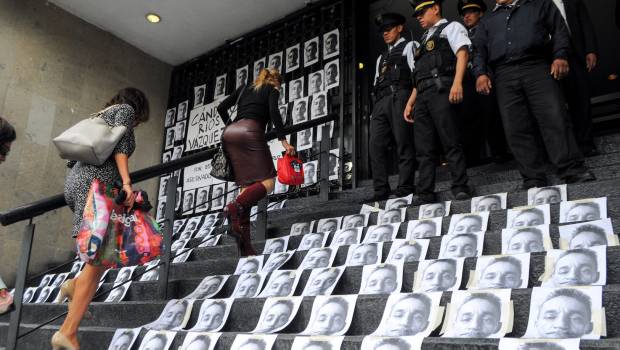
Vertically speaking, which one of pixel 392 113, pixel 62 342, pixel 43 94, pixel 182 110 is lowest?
pixel 62 342

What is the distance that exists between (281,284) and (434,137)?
65.9 inches

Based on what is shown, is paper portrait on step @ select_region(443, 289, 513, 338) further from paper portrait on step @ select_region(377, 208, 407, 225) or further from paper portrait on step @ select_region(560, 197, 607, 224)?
paper portrait on step @ select_region(377, 208, 407, 225)

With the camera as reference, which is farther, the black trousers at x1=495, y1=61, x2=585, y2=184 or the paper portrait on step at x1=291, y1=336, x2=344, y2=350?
the black trousers at x1=495, y1=61, x2=585, y2=184

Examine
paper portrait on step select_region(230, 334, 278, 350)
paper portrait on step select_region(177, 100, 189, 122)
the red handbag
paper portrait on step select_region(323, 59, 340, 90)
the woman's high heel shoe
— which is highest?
paper portrait on step select_region(177, 100, 189, 122)

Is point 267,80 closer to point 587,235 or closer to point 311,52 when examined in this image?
point 587,235

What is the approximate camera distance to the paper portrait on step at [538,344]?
1396mm

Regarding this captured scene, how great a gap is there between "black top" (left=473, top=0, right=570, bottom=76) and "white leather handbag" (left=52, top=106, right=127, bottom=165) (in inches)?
92.1

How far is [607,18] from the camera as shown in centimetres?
697

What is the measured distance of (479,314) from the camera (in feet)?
5.74

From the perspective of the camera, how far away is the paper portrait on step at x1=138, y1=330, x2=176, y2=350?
7.37ft

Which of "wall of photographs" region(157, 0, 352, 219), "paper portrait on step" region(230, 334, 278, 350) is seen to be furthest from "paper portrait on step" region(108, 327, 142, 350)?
"wall of photographs" region(157, 0, 352, 219)

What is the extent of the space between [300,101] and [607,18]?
4.36 m

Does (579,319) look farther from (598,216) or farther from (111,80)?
(111,80)

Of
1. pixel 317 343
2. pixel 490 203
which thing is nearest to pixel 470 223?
pixel 490 203
